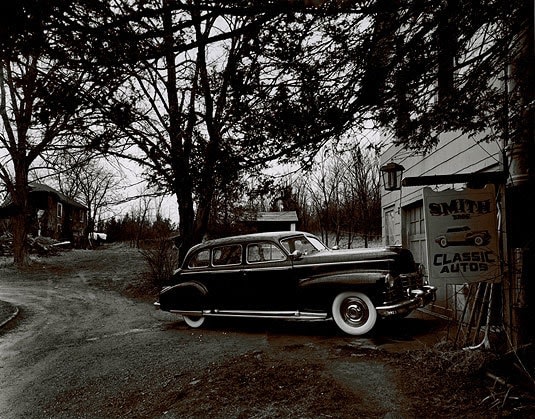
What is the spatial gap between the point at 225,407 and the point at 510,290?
3.08 meters

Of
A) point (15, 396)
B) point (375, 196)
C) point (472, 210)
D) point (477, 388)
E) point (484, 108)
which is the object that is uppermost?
point (375, 196)

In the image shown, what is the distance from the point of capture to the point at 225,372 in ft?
19.2

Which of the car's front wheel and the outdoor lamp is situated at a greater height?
the outdoor lamp

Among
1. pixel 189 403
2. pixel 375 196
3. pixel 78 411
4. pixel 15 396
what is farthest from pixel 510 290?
pixel 375 196

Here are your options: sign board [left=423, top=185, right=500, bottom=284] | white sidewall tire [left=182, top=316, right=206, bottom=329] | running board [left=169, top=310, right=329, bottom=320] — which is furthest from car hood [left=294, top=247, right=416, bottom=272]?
sign board [left=423, top=185, right=500, bottom=284]

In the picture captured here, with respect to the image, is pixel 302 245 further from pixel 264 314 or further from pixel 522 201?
pixel 522 201

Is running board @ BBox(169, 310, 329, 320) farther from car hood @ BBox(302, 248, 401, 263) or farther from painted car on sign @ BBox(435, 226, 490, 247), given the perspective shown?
painted car on sign @ BBox(435, 226, 490, 247)

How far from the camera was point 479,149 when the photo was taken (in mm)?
7648

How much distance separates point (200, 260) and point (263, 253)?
148 cm

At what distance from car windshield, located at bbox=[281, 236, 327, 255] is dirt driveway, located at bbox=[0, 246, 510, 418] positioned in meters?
1.44

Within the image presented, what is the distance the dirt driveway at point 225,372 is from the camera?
466 cm

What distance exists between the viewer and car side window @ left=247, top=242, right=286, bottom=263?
8.89 m

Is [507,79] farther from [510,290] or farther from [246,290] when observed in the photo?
[246,290]

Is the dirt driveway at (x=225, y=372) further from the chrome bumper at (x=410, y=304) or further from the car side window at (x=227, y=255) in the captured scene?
the car side window at (x=227, y=255)
